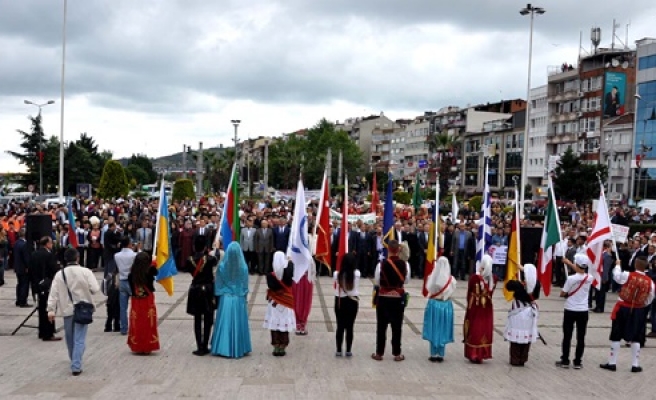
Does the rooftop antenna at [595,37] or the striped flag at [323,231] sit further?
the rooftop antenna at [595,37]

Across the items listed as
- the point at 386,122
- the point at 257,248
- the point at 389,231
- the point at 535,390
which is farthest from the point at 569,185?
the point at 386,122

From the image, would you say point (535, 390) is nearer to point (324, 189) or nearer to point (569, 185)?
point (324, 189)

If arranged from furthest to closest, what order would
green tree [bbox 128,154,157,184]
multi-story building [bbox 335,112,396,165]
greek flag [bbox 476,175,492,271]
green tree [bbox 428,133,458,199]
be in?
1. green tree [bbox 128,154,157,184]
2. multi-story building [bbox 335,112,396,165]
3. green tree [bbox 428,133,458,199]
4. greek flag [bbox 476,175,492,271]

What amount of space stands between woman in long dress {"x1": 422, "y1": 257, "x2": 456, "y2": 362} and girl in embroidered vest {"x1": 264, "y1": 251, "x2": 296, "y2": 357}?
2.20 metres

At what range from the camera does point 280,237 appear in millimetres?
22250

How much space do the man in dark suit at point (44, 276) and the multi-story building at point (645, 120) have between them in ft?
183

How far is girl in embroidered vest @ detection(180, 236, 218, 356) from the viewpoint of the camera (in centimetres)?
1114

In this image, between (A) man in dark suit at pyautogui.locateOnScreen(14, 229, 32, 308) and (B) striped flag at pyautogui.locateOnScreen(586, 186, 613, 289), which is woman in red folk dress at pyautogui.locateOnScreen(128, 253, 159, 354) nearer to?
(A) man in dark suit at pyautogui.locateOnScreen(14, 229, 32, 308)

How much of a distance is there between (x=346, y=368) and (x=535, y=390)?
8.88 ft

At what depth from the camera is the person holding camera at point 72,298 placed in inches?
387

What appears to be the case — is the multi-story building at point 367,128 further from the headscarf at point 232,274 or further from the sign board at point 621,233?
→ the headscarf at point 232,274

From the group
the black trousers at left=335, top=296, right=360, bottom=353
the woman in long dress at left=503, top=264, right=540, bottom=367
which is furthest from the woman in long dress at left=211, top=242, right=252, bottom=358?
the woman in long dress at left=503, top=264, right=540, bottom=367

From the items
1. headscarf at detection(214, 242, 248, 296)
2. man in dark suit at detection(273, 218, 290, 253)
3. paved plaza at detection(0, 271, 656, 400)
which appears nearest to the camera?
paved plaza at detection(0, 271, 656, 400)

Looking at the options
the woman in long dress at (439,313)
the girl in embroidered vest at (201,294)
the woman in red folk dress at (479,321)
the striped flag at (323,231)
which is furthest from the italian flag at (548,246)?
the girl in embroidered vest at (201,294)
